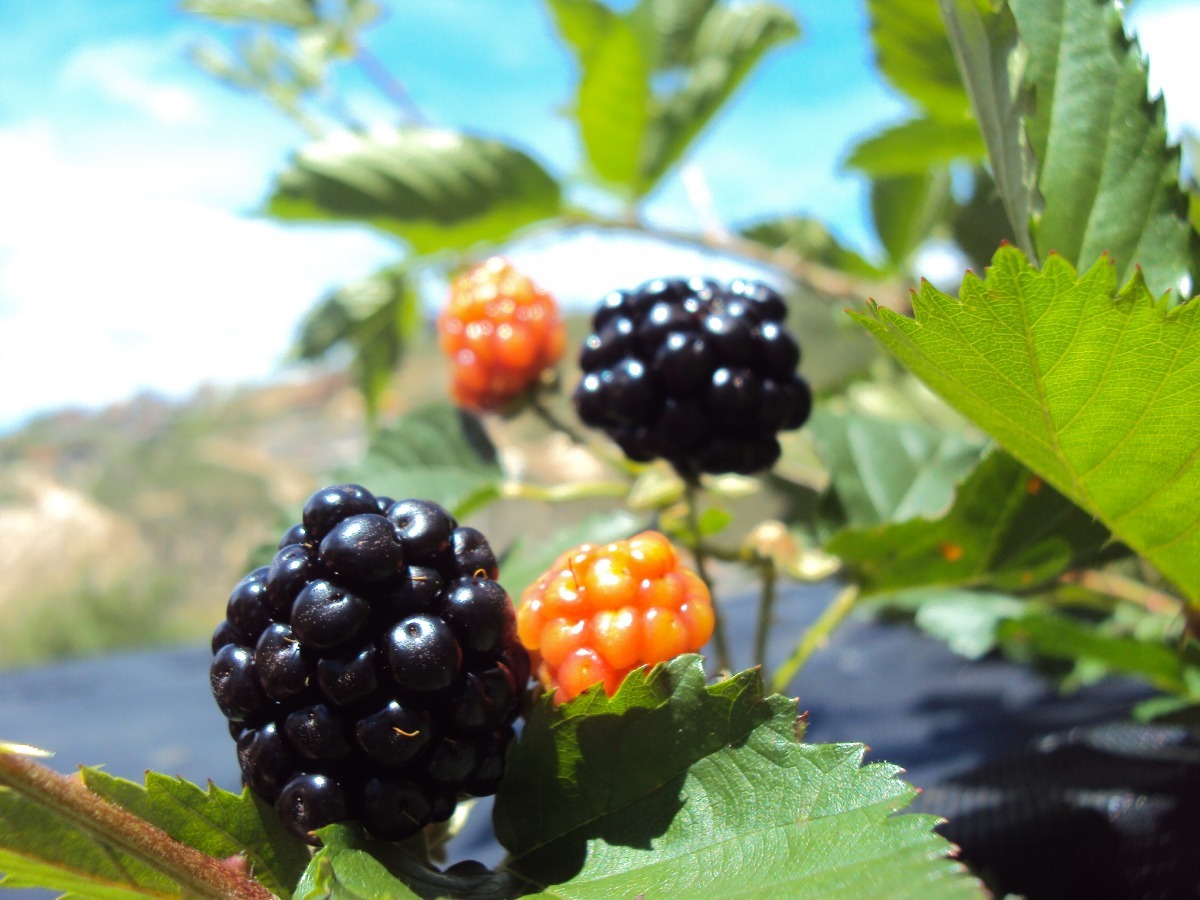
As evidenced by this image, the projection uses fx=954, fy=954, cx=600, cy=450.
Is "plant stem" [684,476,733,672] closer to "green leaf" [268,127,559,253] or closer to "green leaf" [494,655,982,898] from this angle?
"green leaf" [494,655,982,898]

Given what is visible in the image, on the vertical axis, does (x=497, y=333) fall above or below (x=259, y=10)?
below

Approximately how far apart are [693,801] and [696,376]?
0.86ft

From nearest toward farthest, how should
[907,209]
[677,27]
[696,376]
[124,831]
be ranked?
[124,831], [696,376], [677,27], [907,209]

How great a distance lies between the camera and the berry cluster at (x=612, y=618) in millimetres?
336

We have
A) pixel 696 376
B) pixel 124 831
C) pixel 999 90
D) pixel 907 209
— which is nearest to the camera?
pixel 124 831

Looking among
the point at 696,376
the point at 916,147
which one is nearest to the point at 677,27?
the point at 916,147

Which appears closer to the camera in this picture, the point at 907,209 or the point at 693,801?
the point at 693,801

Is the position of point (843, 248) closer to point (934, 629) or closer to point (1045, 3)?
point (934, 629)

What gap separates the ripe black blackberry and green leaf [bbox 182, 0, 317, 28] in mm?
837

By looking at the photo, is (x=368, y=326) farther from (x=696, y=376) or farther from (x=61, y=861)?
(x=61, y=861)

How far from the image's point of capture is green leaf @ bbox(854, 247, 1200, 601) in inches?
11.8

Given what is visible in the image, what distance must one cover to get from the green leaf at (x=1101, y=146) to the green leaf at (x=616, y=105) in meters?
0.49

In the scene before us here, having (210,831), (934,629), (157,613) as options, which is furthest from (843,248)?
(157,613)

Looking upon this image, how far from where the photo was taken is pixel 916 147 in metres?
0.83
